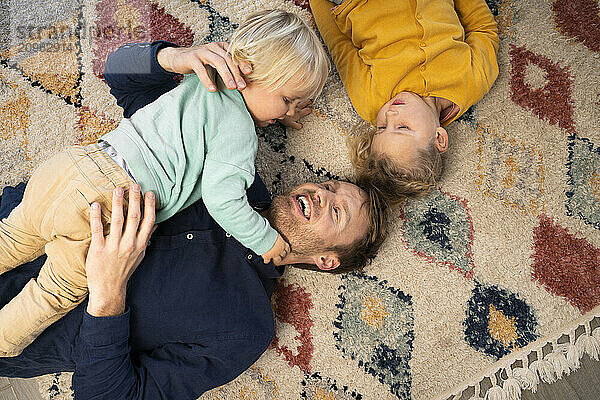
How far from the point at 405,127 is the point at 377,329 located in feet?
1.82

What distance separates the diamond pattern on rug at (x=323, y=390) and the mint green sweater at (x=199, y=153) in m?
0.43

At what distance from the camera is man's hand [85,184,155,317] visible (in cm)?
98

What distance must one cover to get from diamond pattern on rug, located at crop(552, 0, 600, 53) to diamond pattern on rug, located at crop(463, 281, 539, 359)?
774mm

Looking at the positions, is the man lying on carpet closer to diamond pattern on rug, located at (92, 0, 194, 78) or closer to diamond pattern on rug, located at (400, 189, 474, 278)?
diamond pattern on rug, located at (400, 189, 474, 278)

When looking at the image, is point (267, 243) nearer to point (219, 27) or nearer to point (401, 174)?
point (401, 174)

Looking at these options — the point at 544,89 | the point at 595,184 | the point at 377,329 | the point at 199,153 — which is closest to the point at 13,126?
the point at 199,153

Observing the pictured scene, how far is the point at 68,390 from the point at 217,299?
54 cm

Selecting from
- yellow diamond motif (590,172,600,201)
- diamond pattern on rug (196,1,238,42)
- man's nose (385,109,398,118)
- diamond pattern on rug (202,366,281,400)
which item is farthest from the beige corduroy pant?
yellow diamond motif (590,172,600,201)

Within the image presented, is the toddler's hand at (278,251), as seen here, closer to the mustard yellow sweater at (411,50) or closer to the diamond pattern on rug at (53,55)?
the mustard yellow sweater at (411,50)

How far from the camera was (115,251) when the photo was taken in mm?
992

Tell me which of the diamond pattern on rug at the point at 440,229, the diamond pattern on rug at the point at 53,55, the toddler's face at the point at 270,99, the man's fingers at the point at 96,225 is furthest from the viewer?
the diamond pattern on rug at the point at 53,55

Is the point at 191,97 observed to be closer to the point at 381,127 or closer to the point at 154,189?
the point at 154,189

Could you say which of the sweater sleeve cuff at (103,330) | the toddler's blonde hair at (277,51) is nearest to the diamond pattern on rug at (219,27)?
the toddler's blonde hair at (277,51)

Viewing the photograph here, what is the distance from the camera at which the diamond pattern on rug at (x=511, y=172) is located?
1.32 meters
